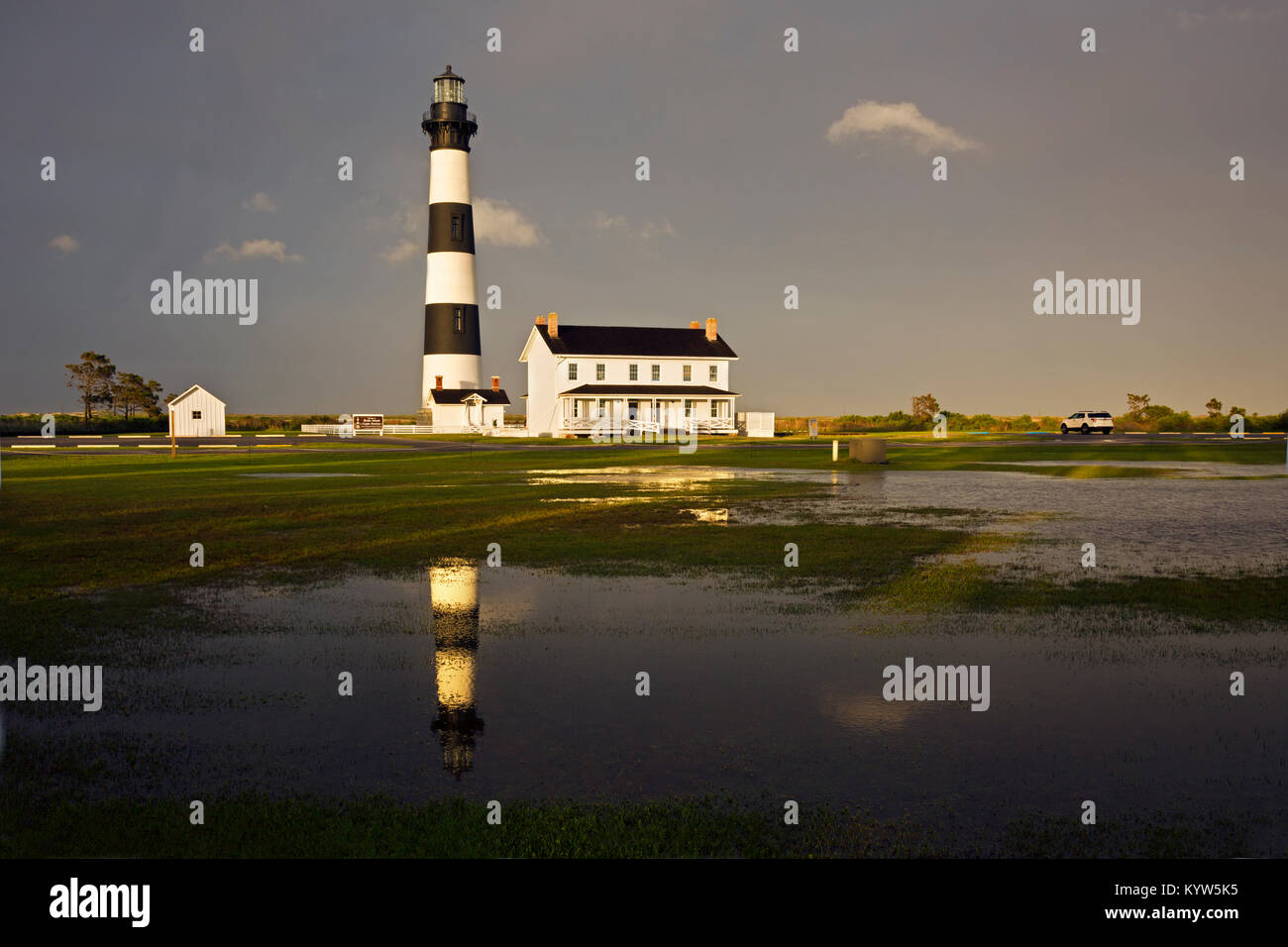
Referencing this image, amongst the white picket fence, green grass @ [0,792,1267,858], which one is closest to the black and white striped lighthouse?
the white picket fence

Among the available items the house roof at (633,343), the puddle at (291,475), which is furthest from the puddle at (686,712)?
the house roof at (633,343)

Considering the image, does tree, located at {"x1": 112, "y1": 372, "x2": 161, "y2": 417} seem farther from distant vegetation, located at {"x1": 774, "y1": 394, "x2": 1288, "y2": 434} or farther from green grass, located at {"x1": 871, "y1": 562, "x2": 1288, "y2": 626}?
green grass, located at {"x1": 871, "y1": 562, "x2": 1288, "y2": 626}

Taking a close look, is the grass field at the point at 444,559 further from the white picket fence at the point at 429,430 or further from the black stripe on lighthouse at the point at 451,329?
the black stripe on lighthouse at the point at 451,329

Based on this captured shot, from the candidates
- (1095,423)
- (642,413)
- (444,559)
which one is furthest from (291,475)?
(1095,423)

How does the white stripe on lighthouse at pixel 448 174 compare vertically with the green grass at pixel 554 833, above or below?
above

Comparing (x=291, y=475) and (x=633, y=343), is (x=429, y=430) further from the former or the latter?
(x=291, y=475)
